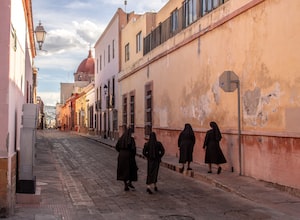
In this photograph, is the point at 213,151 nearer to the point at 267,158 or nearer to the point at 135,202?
the point at 267,158

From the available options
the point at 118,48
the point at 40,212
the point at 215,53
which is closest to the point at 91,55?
the point at 118,48

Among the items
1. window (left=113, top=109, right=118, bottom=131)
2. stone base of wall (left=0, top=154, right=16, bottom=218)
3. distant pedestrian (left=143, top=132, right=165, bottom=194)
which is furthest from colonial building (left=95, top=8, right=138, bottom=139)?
stone base of wall (left=0, top=154, right=16, bottom=218)

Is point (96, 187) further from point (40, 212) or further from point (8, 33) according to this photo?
point (8, 33)

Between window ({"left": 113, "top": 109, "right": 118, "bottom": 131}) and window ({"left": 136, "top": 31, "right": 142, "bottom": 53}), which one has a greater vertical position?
window ({"left": 136, "top": 31, "right": 142, "bottom": 53})

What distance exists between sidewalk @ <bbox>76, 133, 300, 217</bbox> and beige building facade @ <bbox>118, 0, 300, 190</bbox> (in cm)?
24

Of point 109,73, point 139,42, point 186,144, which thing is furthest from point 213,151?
point 109,73

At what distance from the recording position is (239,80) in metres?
12.9

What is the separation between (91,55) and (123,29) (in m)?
46.8

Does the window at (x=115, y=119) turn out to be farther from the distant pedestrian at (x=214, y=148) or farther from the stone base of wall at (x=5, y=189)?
the stone base of wall at (x=5, y=189)

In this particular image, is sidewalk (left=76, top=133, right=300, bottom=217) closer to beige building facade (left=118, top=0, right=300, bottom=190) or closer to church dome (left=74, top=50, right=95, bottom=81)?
beige building facade (left=118, top=0, right=300, bottom=190)

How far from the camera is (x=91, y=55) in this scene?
79188 millimetres

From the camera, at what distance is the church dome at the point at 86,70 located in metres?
78.9

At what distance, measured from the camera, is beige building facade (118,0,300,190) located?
1024 cm

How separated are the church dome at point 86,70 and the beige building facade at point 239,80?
5787 centimetres
